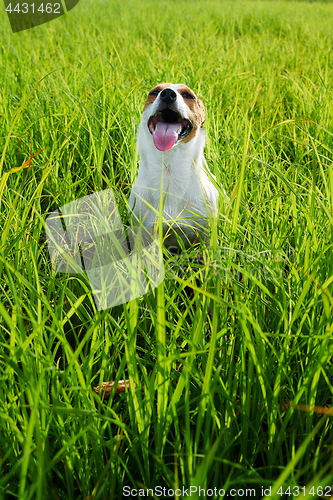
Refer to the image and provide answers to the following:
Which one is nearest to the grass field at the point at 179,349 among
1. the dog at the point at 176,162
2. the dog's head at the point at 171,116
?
the dog at the point at 176,162

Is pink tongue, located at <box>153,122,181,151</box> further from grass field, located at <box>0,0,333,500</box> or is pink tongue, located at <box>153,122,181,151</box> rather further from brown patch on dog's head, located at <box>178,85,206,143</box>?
grass field, located at <box>0,0,333,500</box>

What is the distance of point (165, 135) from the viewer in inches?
63.2

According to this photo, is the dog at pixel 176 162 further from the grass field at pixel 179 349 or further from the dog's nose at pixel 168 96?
the grass field at pixel 179 349

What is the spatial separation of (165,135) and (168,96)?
0.54 ft

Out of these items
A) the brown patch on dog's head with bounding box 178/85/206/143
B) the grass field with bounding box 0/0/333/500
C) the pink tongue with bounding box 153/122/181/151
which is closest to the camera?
the grass field with bounding box 0/0/333/500

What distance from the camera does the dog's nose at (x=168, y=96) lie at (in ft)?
5.15

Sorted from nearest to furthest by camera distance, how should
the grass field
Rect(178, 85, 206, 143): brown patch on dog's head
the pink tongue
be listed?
1. the grass field
2. the pink tongue
3. Rect(178, 85, 206, 143): brown patch on dog's head

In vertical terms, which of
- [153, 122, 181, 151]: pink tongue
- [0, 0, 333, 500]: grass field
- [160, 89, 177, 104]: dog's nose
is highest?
[160, 89, 177, 104]: dog's nose

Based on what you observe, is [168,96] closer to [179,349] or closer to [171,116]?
[171,116]

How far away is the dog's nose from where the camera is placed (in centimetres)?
157

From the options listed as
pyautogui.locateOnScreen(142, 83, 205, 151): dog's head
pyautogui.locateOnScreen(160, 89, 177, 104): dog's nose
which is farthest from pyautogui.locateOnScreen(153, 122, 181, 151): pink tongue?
pyautogui.locateOnScreen(160, 89, 177, 104): dog's nose

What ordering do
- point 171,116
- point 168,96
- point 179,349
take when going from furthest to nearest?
point 171,116
point 168,96
point 179,349

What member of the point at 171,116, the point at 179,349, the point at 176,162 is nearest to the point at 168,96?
the point at 171,116

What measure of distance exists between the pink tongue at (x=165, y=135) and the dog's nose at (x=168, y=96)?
111 millimetres
